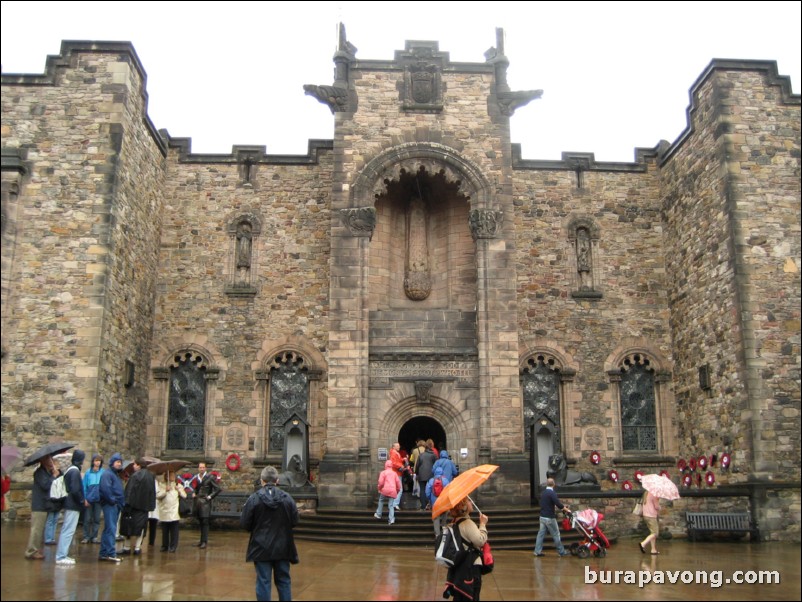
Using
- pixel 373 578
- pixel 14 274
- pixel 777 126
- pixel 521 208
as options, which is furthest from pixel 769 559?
pixel 14 274

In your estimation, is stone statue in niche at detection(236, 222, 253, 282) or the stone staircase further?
stone statue in niche at detection(236, 222, 253, 282)

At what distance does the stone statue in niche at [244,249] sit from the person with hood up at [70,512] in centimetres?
1164

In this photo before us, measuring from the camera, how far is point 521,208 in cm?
2383

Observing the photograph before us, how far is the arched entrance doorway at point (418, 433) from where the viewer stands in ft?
75.4

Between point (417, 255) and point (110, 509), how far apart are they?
12.3 metres

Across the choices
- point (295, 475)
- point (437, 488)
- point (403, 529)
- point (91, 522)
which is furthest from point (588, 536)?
point (91, 522)

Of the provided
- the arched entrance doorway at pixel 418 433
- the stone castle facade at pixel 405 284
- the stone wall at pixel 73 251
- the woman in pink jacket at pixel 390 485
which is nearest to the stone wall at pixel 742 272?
the stone castle facade at pixel 405 284

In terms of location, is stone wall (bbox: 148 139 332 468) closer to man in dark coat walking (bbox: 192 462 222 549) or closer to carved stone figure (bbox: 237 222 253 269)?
carved stone figure (bbox: 237 222 253 269)

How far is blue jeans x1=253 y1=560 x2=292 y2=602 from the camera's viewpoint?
28.0 feet

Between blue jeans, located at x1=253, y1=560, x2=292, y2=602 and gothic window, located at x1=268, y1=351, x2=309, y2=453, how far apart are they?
13.7m

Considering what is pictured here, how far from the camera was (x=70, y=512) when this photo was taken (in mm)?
11398

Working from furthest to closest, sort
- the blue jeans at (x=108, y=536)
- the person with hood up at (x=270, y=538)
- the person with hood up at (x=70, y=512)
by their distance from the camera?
the blue jeans at (x=108, y=536) < the person with hood up at (x=70, y=512) < the person with hood up at (x=270, y=538)

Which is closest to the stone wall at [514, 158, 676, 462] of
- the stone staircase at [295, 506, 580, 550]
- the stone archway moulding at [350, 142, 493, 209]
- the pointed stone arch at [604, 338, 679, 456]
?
the pointed stone arch at [604, 338, 679, 456]

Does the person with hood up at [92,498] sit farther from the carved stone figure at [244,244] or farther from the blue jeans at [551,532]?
the carved stone figure at [244,244]
